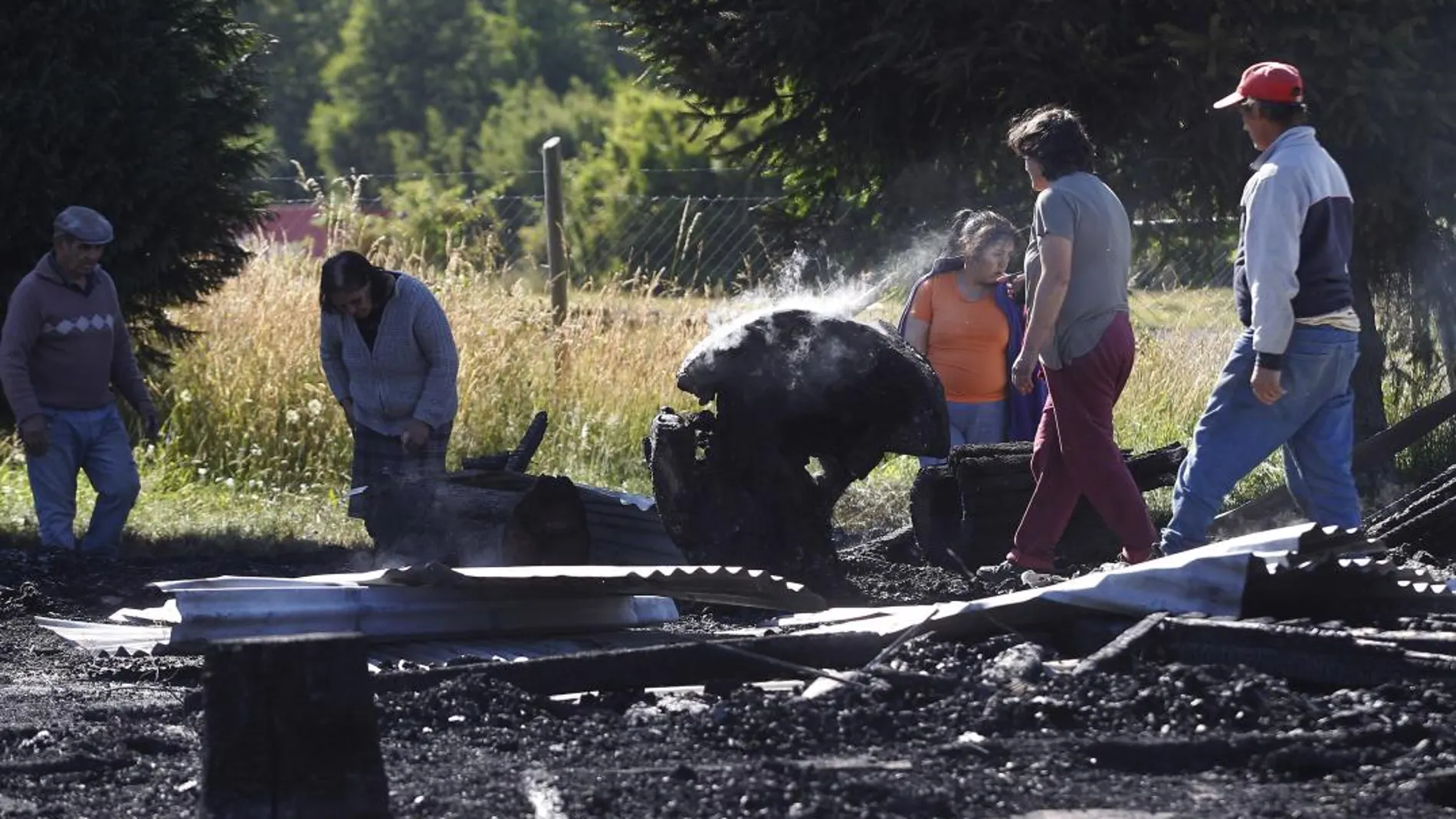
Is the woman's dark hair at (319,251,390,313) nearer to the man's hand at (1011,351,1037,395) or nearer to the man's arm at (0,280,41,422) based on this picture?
the man's arm at (0,280,41,422)

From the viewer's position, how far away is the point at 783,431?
7754 millimetres

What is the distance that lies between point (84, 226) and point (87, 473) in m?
1.28

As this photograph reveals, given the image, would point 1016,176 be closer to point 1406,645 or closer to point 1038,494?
point 1038,494

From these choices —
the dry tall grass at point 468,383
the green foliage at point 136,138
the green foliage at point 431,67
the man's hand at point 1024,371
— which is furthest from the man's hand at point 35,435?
the green foliage at point 431,67

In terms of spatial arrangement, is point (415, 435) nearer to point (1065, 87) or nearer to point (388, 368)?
point (388, 368)

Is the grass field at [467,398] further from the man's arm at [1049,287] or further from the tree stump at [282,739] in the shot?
the tree stump at [282,739]

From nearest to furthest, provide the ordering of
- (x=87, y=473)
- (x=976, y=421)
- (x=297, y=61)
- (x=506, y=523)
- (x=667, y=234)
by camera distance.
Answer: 1. (x=506, y=523)
2. (x=976, y=421)
3. (x=87, y=473)
4. (x=667, y=234)
5. (x=297, y=61)

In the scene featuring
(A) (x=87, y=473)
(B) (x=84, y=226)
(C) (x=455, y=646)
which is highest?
(B) (x=84, y=226)

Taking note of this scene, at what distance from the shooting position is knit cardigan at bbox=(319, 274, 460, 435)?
905 centimetres

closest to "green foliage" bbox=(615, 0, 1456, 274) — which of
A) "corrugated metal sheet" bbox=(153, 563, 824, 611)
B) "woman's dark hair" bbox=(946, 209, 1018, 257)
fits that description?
"woman's dark hair" bbox=(946, 209, 1018, 257)

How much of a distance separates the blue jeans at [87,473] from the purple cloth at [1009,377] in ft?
12.8

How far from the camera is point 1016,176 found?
1106cm

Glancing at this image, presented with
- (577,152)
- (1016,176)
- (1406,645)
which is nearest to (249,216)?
(1016,176)

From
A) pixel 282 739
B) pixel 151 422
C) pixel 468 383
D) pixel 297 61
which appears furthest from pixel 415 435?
pixel 297 61
